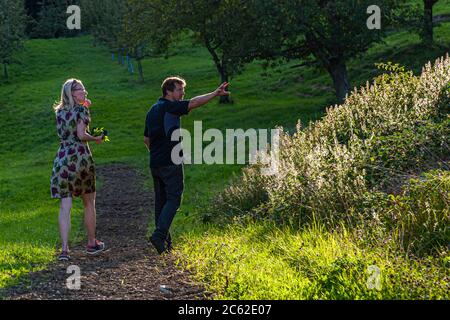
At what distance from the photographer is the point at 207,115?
36.9 meters

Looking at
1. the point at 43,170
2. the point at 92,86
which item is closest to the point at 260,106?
the point at 43,170

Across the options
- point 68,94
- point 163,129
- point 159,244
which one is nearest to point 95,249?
point 159,244

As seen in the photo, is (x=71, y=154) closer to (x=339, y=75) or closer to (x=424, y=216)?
(x=424, y=216)

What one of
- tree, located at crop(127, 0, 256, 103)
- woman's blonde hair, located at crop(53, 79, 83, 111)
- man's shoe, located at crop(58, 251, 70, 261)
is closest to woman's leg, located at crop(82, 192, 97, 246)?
man's shoe, located at crop(58, 251, 70, 261)

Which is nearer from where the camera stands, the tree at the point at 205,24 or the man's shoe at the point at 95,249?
the man's shoe at the point at 95,249

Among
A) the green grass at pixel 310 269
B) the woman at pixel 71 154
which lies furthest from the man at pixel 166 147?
the woman at pixel 71 154

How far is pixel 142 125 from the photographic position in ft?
121

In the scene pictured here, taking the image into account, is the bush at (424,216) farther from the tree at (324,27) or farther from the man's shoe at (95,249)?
the tree at (324,27)

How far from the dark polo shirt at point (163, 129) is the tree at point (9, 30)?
2138 inches

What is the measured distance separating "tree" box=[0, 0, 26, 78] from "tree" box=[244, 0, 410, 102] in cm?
3694

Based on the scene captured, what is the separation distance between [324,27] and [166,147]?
868 inches

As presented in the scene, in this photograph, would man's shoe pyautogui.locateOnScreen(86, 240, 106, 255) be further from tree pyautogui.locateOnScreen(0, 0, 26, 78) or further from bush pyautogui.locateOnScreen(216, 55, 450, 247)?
tree pyautogui.locateOnScreen(0, 0, 26, 78)

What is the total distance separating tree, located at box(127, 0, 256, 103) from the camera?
31.5 metres

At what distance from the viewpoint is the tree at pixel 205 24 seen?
31.5m
